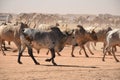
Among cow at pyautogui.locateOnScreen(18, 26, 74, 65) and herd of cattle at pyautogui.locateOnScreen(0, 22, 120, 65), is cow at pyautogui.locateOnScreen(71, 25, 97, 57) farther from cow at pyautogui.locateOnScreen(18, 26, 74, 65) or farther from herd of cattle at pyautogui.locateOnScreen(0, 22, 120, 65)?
cow at pyautogui.locateOnScreen(18, 26, 74, 65)

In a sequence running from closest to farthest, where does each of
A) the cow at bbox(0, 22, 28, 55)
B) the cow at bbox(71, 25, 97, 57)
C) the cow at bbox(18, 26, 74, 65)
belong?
1. the cow at bbox(18, 26, 74, 65)
2. the cow at bbox(0, 22, 28, 55)
3. the cow at bbox(71, 25, 97, 57)

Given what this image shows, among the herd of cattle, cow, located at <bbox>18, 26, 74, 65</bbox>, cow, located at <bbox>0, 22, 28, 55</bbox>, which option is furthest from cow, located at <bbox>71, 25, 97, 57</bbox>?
cow, located at <bbox>18, 26, 74, 65</bbox>

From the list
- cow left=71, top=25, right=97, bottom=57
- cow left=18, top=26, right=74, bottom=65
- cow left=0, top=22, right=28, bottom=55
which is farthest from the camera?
cow left=71, top=25, right=97, bottom=57

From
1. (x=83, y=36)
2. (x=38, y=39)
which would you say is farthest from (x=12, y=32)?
(x=83, y=36)

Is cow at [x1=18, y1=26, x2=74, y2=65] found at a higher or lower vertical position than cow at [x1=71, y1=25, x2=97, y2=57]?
higher

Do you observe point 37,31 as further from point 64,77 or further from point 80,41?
point 80,41

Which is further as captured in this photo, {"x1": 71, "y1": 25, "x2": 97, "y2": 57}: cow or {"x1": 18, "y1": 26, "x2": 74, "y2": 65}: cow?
{"x1": 71, "y1": 25, "x2": 97, "y2": 57}: cow

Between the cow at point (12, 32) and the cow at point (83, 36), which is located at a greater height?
the cow at point (12, 32)

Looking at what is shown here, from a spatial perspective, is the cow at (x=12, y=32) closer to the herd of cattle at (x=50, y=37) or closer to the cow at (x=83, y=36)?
the herd of cattle at (x=50, y=37)

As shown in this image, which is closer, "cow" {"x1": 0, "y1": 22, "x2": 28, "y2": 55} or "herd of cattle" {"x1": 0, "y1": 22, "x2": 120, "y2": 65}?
"herd of cattle" {"x1": 0, "y1": 22, "x2": 120, "y2": 65}

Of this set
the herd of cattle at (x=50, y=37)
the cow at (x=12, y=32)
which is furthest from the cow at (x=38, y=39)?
the cow at (x=12, y=32)

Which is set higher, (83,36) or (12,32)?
(12,32)

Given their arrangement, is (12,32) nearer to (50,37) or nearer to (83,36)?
(50,37)

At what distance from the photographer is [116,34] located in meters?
19.1
